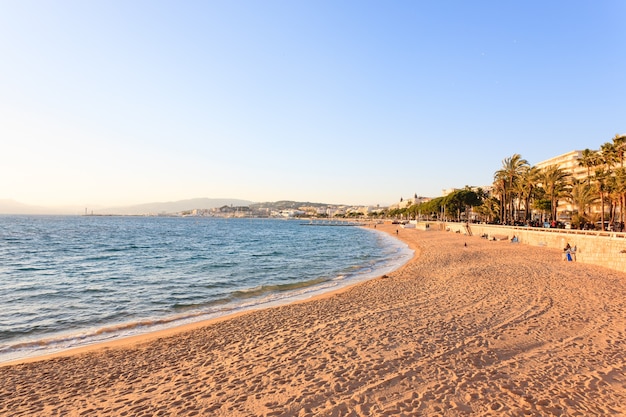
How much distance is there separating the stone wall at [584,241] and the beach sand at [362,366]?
10191 mm

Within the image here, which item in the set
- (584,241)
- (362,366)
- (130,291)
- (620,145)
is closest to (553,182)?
(620,145)

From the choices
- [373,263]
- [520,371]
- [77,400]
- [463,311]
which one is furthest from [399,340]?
[373,263]

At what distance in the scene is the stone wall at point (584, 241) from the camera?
21.0 m

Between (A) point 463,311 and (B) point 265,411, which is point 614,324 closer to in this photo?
(A) point 463,311

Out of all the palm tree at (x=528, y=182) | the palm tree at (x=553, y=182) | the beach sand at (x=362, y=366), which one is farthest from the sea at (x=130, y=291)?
the palm tree at (x=528, y=182)

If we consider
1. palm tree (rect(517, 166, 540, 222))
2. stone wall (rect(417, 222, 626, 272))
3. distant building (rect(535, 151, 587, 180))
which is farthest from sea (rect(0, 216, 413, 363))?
distant building (rect(535, 151, 587, 180))

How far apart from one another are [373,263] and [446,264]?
6.02 m

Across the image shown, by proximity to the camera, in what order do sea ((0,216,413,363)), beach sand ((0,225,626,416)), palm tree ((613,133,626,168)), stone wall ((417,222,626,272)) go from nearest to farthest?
beach sand ((0,225,626,416)) → sea ((0,216,413,363)) → stone wall ((417,222,626,272)) → palm tree ((613,133,626,168))

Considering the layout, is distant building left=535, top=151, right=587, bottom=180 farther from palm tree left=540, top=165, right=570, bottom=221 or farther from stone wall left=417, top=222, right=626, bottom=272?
stone wall left=417, top=222, right=626, bottom=272

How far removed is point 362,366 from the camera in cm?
726

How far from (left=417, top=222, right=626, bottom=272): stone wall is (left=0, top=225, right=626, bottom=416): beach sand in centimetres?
1019

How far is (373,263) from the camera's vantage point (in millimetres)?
28688

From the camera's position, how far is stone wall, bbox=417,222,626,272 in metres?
21.0

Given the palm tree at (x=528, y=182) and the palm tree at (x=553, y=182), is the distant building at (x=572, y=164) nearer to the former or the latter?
the palm tree at (x=528, y=182)
